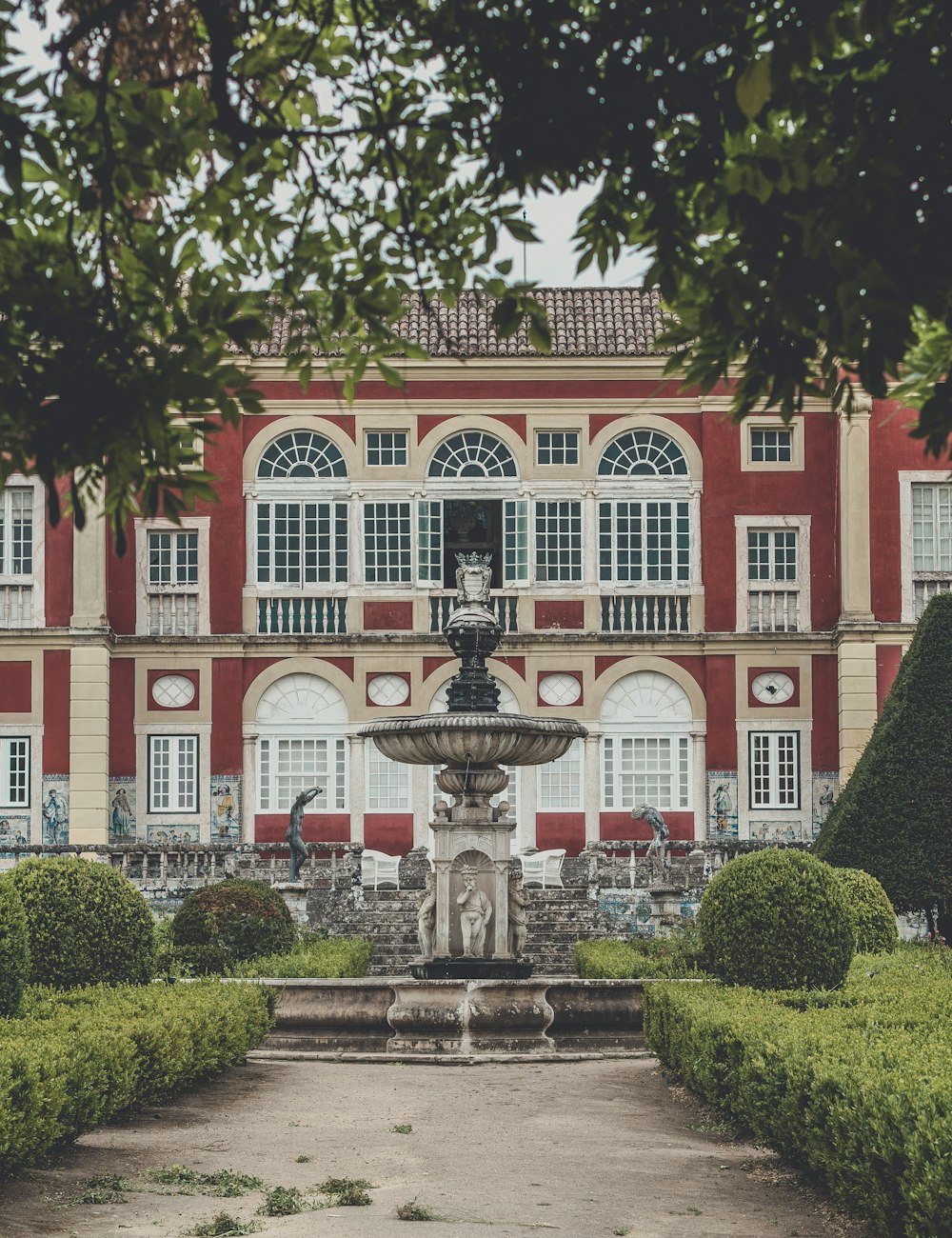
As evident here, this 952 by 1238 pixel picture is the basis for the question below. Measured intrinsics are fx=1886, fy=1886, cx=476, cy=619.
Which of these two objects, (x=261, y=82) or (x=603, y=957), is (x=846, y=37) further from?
(x=603, y=957)

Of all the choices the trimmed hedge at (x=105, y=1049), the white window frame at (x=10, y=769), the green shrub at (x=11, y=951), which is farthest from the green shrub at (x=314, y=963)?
the white window frame at (x=10, y=769)

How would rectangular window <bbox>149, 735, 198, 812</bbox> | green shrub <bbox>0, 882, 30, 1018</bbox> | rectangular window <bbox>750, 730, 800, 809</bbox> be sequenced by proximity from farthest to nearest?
rectangular window <bbox>750, 730, 800, 809</bbox> → rectangular window <bbox>149, 735, 198, 812</bbox> → green shrub <bbox>0, 882, 30, 1018</bbox>

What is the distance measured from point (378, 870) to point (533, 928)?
137 inches

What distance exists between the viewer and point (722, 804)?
29.5 meters

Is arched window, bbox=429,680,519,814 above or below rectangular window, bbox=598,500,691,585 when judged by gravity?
below

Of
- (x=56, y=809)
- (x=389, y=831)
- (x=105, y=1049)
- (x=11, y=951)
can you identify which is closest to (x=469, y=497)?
(x=389, y=831)

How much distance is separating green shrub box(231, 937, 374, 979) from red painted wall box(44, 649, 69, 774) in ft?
35.0

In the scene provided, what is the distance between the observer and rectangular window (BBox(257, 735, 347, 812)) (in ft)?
97.0

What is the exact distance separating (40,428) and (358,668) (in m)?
24.6

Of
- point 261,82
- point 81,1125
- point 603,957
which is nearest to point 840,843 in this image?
point 603,957

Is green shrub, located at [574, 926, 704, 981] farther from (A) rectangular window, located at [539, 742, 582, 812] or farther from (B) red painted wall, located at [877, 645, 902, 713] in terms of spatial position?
(B) red painted wall, located at [877, 645, 902, 713]

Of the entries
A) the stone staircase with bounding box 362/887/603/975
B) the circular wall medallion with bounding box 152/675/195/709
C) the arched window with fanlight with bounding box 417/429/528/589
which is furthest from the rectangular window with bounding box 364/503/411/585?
the stone staircase with bounding box 362/887/603/975

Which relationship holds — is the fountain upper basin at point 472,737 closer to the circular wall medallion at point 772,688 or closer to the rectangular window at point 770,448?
the circular wall medallion at point 772,688

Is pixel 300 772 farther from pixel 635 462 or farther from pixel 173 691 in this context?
pixel 635 462
